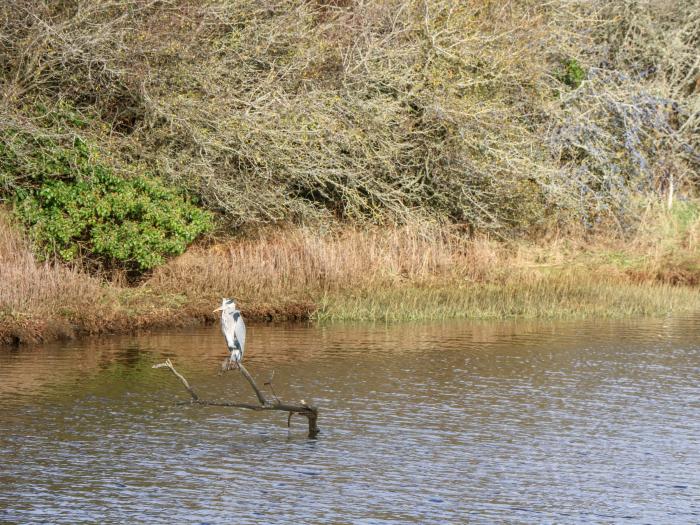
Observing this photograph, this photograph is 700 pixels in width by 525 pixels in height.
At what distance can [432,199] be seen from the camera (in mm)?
24328

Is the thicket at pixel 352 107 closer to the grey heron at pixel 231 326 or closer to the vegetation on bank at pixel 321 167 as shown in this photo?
the vegetation on bank at pixel 321 167

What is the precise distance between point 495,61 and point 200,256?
6852mm

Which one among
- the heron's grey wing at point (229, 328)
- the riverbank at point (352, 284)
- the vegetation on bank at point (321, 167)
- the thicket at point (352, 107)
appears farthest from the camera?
the thicket at point (352, 107)

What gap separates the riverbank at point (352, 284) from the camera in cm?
1770

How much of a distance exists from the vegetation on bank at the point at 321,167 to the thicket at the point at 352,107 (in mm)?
58

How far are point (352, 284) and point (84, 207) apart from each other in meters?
4.52

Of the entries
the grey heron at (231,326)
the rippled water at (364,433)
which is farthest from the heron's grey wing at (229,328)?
the rippled water at (364,433)

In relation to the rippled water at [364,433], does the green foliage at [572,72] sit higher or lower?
higher

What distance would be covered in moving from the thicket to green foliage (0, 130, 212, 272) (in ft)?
0.63

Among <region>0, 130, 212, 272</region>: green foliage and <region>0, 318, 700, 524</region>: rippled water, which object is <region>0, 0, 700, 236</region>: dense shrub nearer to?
<region>0, 130, 212, 272</region>: green foliage

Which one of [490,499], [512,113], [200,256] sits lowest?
[490,499]

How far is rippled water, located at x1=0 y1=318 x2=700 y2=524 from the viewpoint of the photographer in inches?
362

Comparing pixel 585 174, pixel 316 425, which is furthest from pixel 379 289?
pixel 316 425

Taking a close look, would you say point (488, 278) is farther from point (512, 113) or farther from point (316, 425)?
point (316, 425)
